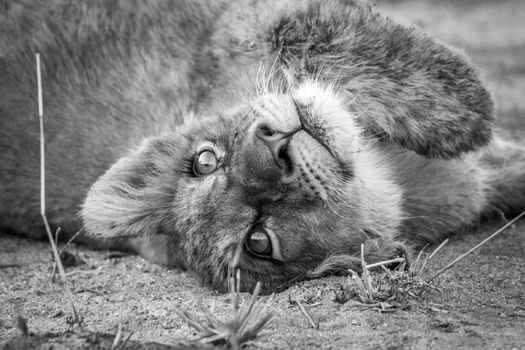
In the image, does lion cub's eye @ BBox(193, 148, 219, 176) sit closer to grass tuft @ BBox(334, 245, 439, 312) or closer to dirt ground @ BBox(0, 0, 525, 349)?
dirt ground @ BBox(0, 0, 525, 349)

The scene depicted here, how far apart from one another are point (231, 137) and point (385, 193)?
0.85 meters

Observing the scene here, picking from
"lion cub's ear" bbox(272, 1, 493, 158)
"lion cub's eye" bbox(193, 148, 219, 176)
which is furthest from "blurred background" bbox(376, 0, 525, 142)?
"lion cub's eye" bbox(193, 148, 219, 176)

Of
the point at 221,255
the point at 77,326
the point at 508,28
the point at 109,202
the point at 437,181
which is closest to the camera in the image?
the point at 77,326

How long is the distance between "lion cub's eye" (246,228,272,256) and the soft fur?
4 centimetres

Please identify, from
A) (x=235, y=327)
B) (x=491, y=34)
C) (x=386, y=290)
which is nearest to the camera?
(x=235, y=327)

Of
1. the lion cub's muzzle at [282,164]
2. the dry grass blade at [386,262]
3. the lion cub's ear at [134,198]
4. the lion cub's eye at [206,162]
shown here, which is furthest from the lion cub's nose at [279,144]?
the lion cub's ear at [134,198]

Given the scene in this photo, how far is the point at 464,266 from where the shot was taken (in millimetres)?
3514

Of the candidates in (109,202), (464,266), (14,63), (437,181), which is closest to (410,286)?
(464,266)

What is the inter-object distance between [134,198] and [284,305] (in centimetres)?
117

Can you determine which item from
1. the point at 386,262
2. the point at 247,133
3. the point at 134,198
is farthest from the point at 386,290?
the point at 134,198

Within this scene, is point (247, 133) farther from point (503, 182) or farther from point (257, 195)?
point (503, 182)

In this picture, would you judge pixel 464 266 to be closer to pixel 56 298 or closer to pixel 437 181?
pixel 437 181

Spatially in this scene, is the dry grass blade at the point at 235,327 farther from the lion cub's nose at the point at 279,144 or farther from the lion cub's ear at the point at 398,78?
the lion cub's ear at the point at 398,78

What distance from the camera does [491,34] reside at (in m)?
8.93
